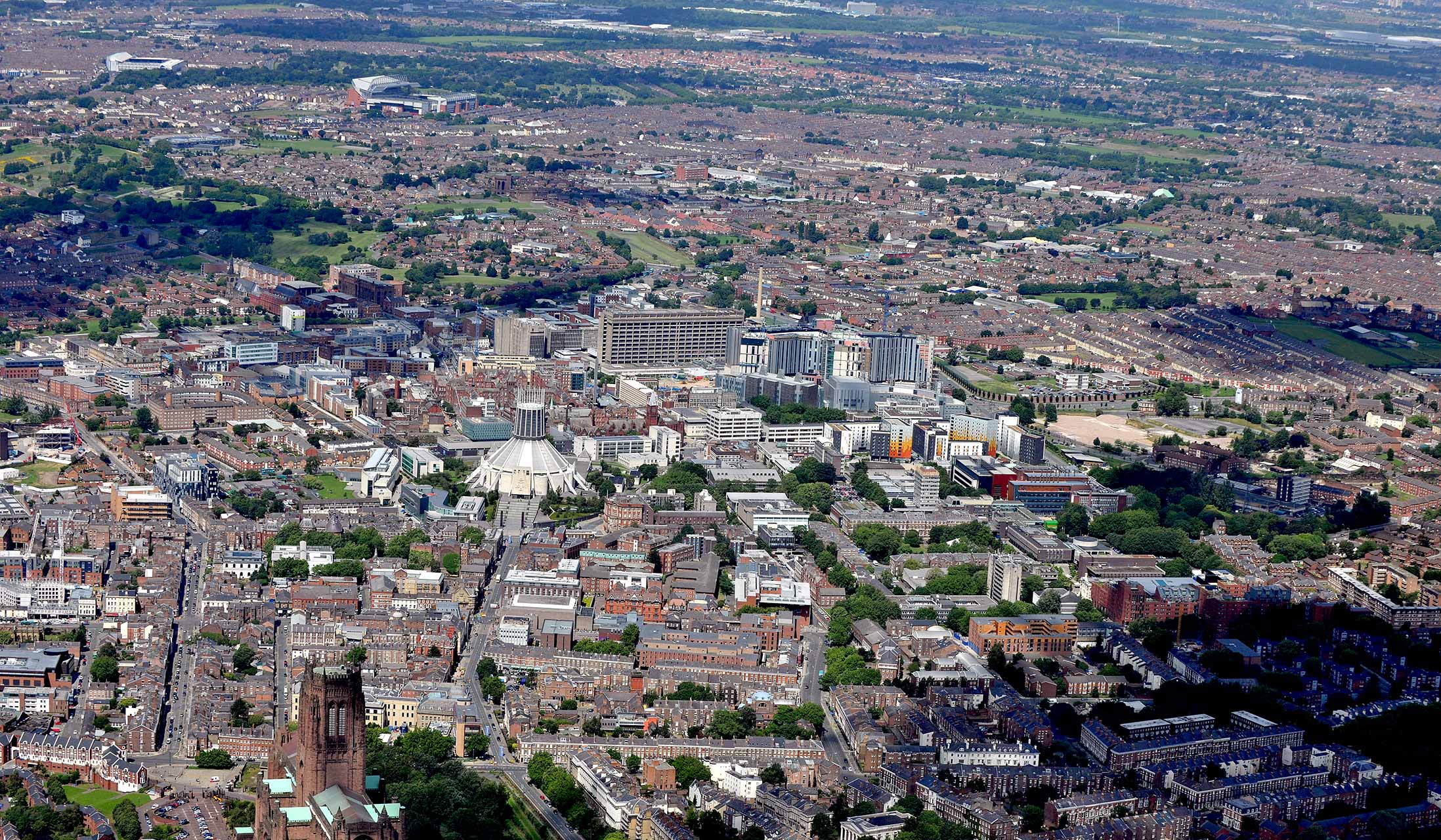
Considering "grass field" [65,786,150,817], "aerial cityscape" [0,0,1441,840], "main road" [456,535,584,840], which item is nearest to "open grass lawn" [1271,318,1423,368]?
"aerial cityscape" [0,0,1441,840]

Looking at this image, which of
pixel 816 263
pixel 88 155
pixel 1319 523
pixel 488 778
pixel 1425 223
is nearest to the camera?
pixel 488 778

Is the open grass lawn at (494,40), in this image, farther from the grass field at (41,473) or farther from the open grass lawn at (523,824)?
the open grass lawn at (523,824)

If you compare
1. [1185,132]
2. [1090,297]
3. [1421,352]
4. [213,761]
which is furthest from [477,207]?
[213,761]

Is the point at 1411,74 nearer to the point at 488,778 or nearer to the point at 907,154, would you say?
the point at 907,154

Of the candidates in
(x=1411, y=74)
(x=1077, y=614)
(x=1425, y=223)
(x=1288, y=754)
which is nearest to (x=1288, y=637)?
(x=1077, y=614)

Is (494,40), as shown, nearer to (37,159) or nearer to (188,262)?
(37,159)

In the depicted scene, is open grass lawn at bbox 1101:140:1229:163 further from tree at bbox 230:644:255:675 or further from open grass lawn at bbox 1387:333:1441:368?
tree at bbox 230:644:255:675
